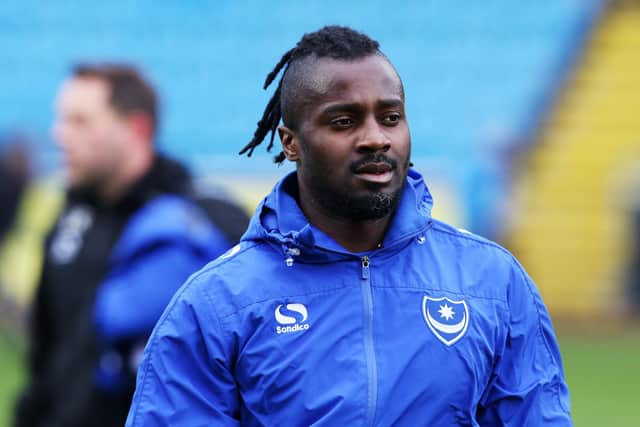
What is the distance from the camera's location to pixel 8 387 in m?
9.23

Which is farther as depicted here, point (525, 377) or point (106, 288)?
point (106, 288)

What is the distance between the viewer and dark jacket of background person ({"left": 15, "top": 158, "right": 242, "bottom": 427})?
4.16 metres

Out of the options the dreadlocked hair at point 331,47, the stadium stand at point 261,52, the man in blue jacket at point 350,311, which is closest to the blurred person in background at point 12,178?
the stadium stand at point 261,52

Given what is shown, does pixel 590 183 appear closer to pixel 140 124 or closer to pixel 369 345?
pixel 140 124

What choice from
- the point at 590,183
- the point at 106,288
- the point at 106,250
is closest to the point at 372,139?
the point at 106,288

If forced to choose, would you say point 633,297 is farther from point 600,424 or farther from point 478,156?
point 600,424

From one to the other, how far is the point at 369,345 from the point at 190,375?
0.36 metres

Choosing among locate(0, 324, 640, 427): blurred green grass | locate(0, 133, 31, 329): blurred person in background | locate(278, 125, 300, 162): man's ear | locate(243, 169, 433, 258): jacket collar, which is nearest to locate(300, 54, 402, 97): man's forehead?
locate(278, 125, 300, 162): man's ear

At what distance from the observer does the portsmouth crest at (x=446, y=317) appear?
251cm

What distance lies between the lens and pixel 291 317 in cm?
250

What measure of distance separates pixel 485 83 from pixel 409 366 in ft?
36.4

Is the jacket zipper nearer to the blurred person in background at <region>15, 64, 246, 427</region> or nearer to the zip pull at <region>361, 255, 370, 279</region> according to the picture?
the zip pull at <region>361, 255, 370, 279</region>

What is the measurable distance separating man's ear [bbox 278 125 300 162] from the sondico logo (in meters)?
0.33

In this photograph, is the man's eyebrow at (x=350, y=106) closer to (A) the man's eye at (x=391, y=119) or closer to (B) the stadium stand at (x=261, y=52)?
(A) the man's eye at (x=391, y=119)
